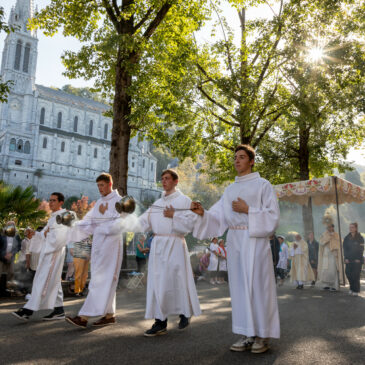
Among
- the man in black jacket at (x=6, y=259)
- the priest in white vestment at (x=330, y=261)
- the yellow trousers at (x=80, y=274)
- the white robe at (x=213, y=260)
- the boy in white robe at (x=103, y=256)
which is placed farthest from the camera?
the white robe at (x=213, y=260)

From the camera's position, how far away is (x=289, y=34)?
16.1 m

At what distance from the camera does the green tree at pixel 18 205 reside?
942 cm

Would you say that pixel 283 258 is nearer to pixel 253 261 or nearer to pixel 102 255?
pixel 102 255

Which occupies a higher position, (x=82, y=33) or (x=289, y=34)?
(x=289, y=34)

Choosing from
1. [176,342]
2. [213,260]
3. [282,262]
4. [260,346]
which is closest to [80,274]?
[176,342]

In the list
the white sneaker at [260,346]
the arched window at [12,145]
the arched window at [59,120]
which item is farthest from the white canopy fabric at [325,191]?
the arched window at [59,120]

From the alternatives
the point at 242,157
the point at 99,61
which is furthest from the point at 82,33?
the point at 242,157

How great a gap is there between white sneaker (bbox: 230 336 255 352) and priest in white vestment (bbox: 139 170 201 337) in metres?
1.10

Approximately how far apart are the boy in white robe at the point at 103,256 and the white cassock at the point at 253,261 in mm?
2093

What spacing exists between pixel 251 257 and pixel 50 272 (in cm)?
357

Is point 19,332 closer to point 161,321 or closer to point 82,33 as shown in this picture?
point 161,321

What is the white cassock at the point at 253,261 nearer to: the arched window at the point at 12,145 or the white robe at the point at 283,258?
the white robe at the point at 283,258

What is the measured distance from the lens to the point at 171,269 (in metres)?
5.46

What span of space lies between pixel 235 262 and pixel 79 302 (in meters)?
5.83
